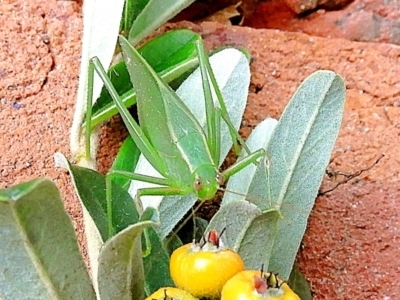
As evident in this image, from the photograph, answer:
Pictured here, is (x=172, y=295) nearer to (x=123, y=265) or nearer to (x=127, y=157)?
(x=123, y=265)

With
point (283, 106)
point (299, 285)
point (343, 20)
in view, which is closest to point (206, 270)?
point (299, 285)

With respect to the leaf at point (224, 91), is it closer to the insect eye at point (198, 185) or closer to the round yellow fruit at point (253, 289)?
the insect eye at point (198, 185)

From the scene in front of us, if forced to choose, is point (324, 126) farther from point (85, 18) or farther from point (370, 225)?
point (85, 18)

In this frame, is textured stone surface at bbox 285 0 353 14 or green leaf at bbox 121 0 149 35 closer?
green leaf at bbox 121 0 149 35

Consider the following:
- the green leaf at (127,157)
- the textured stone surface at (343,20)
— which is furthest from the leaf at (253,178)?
the textured stone surface at (343,20)

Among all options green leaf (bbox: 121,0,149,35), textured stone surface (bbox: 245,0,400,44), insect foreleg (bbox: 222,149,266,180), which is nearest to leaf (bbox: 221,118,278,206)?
insect foreleg (bbox: 222,149,266,180)

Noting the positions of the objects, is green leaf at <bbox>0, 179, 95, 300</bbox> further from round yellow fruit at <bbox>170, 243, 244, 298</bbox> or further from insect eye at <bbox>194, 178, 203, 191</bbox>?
insect eye at <bbox>194, 178, 203, 191</bbox>
